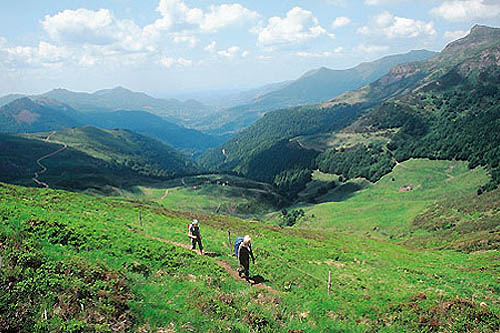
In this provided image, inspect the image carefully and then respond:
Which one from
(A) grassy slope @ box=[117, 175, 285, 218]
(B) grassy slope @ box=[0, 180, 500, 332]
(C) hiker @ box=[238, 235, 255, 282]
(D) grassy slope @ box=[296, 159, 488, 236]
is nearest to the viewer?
(B) grassy slope @ box=[0, 180, 500, 332]

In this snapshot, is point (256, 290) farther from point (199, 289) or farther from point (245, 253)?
point (199, 289)

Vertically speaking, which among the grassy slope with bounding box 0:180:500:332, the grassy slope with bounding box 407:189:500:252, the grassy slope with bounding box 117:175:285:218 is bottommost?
the grassy slope with bounding box 117:175:285:218

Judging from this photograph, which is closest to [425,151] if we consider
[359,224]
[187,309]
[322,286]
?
[359,224]

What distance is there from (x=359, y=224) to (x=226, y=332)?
102 meters

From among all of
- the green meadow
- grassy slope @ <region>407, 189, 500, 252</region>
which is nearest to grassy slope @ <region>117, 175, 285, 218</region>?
grassy slope @ <region>407, 189, 500, 252</region>

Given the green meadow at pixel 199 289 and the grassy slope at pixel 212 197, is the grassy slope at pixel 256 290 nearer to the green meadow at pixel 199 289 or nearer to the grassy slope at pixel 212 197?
the green meadow at pixel 199 289

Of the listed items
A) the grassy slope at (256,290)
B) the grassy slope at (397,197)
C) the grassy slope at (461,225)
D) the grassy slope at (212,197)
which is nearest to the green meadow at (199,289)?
the grassy slope at (256,290)

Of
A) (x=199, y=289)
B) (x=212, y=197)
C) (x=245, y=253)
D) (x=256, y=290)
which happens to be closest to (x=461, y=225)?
(x=245, y=253)

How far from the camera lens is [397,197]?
140m

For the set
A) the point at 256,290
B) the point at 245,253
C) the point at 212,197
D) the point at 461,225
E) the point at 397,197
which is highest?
the point at 245,253

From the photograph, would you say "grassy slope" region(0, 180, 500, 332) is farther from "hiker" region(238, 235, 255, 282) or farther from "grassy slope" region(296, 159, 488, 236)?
"grassy slope" region(296, 159, 488, 236)

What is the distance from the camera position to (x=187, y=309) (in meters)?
14.6

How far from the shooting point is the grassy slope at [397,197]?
103363 millimetres

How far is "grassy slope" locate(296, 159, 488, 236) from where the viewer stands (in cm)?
10336
